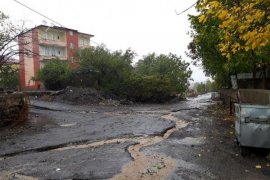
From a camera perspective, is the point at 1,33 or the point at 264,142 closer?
the point at 264,142

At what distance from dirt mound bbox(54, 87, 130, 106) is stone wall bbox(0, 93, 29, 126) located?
1133 cm

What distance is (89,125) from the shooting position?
14.8 metres

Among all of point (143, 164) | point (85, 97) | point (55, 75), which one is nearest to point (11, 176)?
point (143, 164)

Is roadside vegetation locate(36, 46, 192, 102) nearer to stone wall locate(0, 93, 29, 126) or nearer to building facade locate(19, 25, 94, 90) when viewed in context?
stone wall locate(0, 93, 29, 126)

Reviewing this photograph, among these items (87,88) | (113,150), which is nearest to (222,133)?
(113,150)

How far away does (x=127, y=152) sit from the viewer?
9172mm

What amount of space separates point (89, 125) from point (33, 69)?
144 feet

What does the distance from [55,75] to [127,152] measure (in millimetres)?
25962

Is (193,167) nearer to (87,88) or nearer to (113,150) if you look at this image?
(113,150)

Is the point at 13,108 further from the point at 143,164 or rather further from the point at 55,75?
the point at 55,75

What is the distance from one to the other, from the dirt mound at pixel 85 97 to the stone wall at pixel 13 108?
11328mm

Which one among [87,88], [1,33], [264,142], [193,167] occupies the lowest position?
[193,167]

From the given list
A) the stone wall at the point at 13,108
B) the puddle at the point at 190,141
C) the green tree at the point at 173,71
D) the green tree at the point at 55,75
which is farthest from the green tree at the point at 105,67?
the puddle at the point at 190,141

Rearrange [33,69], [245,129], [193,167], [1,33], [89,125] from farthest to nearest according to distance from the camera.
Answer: [33,69], [1,33], [89,125], [245,129], [193,167]
